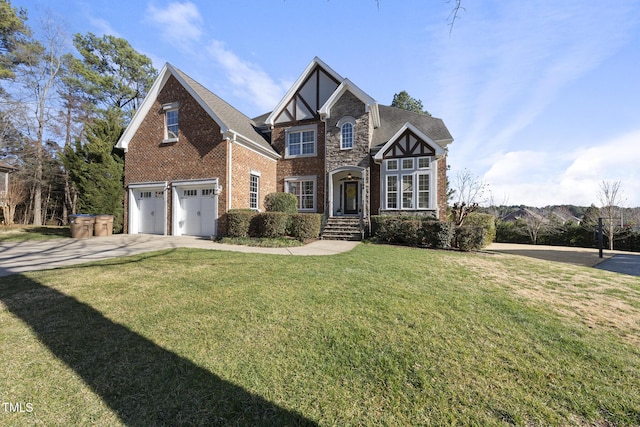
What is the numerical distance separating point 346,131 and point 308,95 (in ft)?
11.7

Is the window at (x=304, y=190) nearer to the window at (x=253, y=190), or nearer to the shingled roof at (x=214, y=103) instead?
the window at (x=253, y=190)

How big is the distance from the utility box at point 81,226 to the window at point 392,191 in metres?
15.1

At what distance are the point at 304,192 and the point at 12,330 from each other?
13.2 meters

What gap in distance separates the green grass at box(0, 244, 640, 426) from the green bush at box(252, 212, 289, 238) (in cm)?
580

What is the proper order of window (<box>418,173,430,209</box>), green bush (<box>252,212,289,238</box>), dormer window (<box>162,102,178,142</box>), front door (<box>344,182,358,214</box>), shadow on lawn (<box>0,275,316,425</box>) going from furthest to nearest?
1. front door (<box>344,182,358,214</box>)
2. dormer window (<box>162,102,178,142</box>)
3. window (<box>418,173,430,209</box>)
4. green bush (<box>252,212,289,238</box>)
5. shadow on lawn (<box>0,275,316,425</box>)

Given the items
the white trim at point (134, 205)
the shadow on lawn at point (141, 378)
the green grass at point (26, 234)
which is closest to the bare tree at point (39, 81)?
the green grass at point (26, 234)

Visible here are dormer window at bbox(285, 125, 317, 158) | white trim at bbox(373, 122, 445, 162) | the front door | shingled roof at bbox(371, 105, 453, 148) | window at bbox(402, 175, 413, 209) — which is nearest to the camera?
white trim at bbox(373, 122, 445, 162)

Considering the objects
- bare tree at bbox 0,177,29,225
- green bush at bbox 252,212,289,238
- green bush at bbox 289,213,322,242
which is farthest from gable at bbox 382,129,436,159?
bare tree at bbox 0,177,29,225

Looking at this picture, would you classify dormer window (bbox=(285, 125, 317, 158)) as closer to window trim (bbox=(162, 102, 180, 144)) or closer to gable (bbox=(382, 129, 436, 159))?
gable (bbox=(382, 129, 436, 159))

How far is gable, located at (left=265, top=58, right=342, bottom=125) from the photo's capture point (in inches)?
607

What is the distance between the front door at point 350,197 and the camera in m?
16.0

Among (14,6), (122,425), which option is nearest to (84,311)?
(122,425)

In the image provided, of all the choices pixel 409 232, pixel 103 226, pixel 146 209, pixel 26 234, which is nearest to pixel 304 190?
pixel 409 232

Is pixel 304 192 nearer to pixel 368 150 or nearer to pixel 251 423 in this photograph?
pixel 368 150
